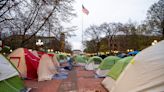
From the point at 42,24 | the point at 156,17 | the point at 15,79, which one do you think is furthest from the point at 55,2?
the point at 156,17

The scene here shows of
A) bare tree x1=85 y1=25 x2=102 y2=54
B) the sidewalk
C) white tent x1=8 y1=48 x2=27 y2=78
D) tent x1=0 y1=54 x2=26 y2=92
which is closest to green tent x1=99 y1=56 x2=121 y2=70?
the sidewalk

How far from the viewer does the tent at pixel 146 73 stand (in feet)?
27.3

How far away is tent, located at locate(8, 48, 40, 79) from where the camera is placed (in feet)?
70.0

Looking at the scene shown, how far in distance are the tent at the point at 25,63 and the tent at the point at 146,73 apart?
39.3 ft

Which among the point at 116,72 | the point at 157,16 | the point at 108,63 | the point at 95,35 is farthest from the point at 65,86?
the point at 95,35

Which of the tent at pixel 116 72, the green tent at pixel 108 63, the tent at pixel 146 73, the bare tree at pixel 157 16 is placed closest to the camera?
the tent at pixel 146 73

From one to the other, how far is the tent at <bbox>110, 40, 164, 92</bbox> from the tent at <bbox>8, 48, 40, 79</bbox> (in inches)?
471

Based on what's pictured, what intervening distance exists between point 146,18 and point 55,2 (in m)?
34.0

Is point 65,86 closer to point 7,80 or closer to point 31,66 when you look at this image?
point 31,66

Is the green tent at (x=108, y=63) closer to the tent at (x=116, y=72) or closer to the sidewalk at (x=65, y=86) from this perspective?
the sidewalk at (x=65, y=86)

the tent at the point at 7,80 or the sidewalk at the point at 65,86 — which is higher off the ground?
the tent at the point at 7,80

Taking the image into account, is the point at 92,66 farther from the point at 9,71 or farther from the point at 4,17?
the point at 9,71

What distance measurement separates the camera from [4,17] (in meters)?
20.2

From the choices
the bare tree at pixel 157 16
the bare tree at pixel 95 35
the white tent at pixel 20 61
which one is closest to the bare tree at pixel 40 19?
the white tent at pixel 20 61
